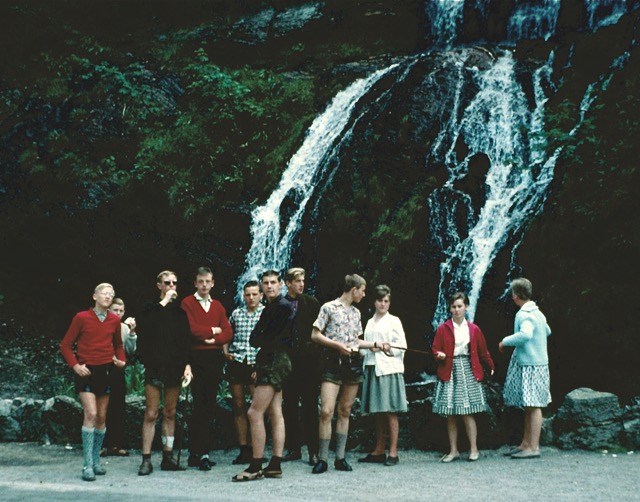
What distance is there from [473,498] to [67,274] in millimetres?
12503

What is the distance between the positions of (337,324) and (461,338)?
158cm

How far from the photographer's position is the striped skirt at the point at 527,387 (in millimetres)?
8914

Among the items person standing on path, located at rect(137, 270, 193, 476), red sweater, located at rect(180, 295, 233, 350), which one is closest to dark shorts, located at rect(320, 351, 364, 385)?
red sweater, located at rect(180, 295, 233, 350)

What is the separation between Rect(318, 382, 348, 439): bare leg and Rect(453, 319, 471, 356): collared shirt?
160 cm

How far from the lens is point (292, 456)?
29.5ft

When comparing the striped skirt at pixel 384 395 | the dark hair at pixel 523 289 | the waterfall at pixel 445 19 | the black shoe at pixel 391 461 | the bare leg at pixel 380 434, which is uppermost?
the waterfall at pixel 445 19

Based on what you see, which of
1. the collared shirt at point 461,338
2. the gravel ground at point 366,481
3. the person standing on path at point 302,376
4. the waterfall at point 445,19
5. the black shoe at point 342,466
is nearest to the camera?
the gravel ground at point 366,481

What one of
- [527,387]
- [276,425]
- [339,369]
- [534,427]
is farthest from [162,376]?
[534,427]

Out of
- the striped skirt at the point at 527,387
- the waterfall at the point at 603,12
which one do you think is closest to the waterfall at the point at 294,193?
the waterfall at the point at 603,12

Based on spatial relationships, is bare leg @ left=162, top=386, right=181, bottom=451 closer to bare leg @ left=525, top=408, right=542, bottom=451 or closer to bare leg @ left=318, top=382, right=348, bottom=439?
bare leg @ left=318, top=382, right=348, bottom=439

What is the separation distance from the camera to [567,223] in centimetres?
1312

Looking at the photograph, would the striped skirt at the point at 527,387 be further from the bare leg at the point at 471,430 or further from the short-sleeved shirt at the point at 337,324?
the short-sleeved shirt at the point at 337,324

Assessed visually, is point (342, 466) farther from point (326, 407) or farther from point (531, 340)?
point (531, 340)

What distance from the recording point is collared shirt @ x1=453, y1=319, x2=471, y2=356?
9.12 m
